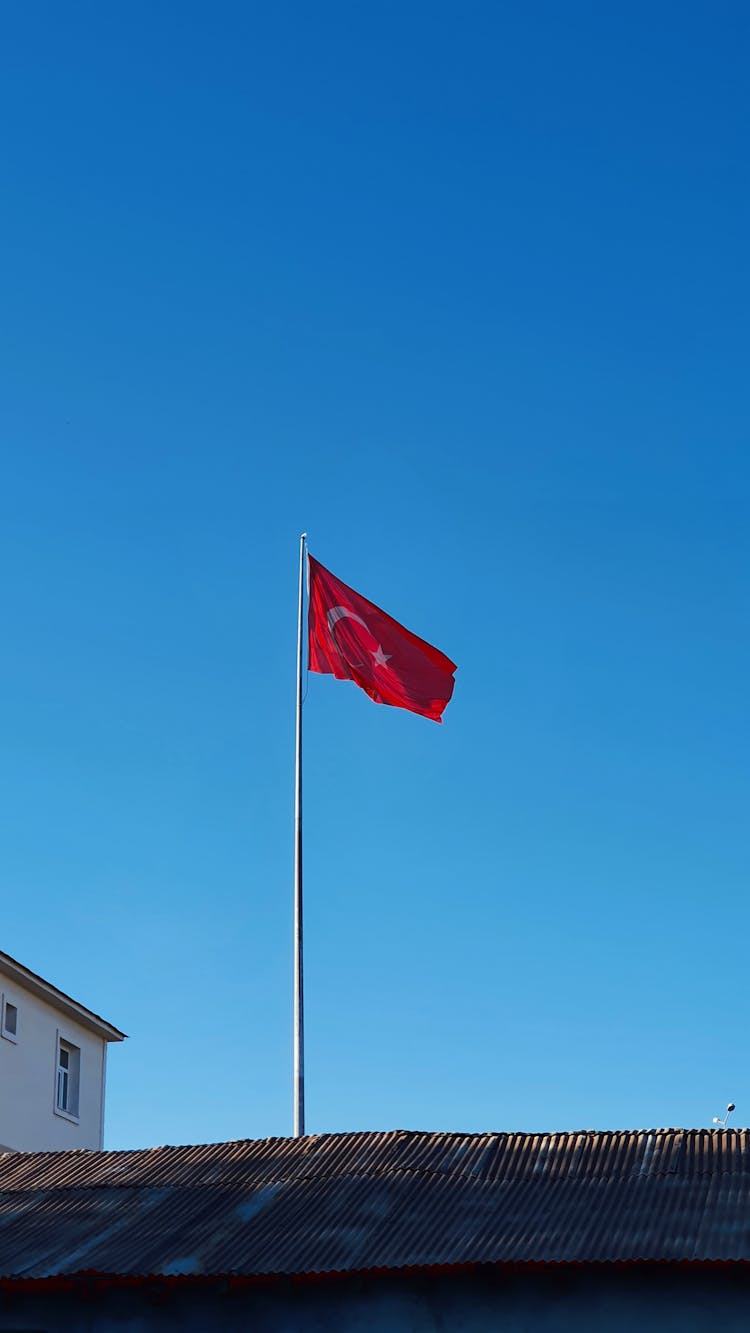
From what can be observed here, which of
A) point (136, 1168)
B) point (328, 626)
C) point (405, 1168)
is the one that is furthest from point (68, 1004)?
point (405, 1168)

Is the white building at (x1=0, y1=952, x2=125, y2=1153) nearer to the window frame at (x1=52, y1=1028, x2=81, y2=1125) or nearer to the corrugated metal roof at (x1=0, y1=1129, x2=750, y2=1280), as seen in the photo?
the window frame at (x1=52, y1=1028, x2=81, y2=1125)

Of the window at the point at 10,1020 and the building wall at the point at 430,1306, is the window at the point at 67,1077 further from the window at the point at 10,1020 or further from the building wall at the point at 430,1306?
the building wall at the point at 430,1306

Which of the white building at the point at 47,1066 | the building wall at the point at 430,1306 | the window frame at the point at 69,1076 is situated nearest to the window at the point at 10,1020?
the white building at the point at 47,1066

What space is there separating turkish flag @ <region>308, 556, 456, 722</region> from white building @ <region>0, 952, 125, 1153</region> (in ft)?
37.7

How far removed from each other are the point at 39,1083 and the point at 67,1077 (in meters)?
2.05

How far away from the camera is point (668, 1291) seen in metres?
13.7

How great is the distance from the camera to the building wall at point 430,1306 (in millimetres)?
13594

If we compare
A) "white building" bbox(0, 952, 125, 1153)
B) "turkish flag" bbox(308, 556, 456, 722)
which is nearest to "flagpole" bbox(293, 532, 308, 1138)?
"turkish flag" bbox(308, 556, 456, 722)

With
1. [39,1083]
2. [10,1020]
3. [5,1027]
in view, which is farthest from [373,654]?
[39,1083]

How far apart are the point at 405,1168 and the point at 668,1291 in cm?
332

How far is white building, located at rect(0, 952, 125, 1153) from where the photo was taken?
103 ft

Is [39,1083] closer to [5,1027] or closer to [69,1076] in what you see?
[5,1027]

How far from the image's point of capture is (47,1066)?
110 ft

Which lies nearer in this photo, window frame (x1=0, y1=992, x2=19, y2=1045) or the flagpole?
the flagpole
